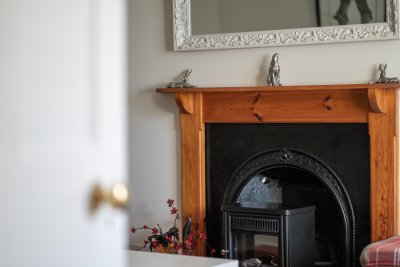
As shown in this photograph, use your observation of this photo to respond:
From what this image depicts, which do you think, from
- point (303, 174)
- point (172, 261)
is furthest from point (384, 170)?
point (172, 261)

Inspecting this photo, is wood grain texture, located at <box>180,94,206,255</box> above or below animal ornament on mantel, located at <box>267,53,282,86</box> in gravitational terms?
below

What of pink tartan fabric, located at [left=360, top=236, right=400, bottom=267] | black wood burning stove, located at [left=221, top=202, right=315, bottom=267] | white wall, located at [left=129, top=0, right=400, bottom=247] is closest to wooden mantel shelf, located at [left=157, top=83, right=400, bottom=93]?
white wall, located at [left=129, top=0, right=400, bottom=247]

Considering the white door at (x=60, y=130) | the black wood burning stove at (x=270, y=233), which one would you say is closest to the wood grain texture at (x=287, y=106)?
the black wood burning stove at (x=270, y=233)

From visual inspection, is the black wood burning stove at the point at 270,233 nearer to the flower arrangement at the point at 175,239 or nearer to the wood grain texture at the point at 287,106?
the flower arrangement at the point at 175,239

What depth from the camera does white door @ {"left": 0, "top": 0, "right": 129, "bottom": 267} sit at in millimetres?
316

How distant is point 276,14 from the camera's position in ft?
12.6

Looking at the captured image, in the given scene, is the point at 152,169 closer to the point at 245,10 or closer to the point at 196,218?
the point at 196,218

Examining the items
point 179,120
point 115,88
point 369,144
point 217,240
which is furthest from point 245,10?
point 115,88

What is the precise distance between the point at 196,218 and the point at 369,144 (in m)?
1.05

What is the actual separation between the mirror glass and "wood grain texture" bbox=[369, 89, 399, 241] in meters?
0.42

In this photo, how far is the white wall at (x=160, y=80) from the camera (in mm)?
3988

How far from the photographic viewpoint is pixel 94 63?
0.34m

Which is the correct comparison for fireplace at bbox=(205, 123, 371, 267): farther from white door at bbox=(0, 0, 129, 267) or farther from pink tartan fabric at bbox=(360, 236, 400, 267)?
white door at bbox=(0, 0, 129, 267)

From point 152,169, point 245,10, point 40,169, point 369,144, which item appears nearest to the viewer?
point 40,169
